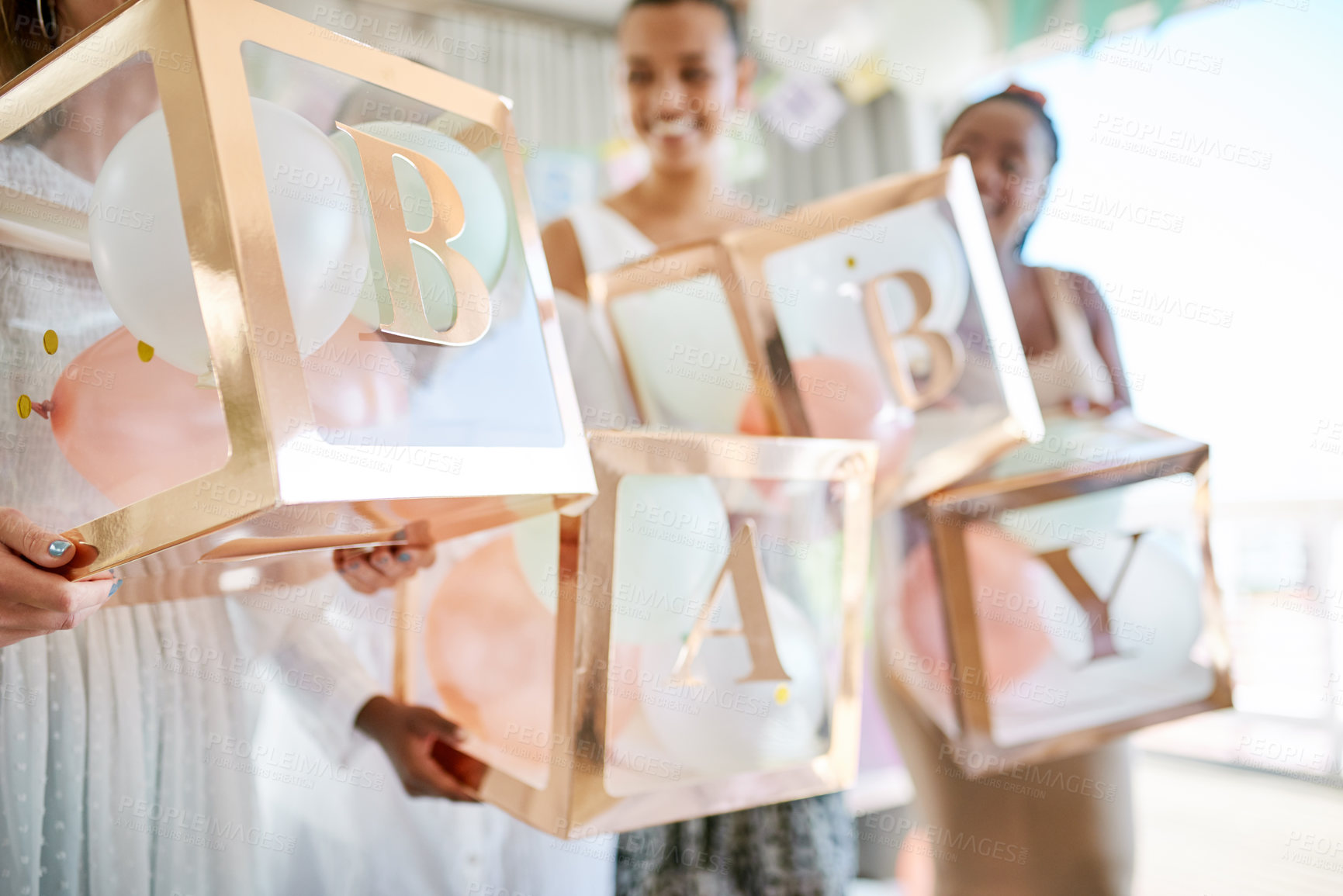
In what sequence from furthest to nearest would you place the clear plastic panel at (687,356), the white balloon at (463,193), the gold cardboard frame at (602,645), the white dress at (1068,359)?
the white dress at (1068,359) < the clear plastic panel at (687,356) < the gold cardboard frame at (602,645) < the white balloon at (463,193)

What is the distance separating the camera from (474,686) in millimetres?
779

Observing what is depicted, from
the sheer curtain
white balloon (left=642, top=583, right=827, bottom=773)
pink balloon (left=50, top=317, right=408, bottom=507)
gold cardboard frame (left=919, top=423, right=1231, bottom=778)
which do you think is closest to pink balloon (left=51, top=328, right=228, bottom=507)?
pink balloon (left=50, top=317, right=408, bottom=507)

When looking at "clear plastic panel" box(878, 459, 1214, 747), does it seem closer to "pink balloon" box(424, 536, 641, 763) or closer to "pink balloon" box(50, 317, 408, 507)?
"pink balloon" box(424, 536, 641, 763)

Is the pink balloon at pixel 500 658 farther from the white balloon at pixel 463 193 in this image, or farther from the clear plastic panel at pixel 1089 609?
the clear plastic panel at pixel 1089 609

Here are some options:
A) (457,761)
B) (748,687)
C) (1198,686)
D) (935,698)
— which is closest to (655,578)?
(748,687)

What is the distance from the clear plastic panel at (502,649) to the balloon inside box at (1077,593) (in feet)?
1.49

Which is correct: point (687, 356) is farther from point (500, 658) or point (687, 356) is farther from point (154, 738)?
point (154, 738)

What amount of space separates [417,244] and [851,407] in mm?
526

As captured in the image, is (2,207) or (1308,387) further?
(1308,387)

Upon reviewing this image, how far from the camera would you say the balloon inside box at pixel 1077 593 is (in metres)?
0.88

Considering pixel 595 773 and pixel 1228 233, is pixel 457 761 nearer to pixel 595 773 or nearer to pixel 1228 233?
pixel 595 773

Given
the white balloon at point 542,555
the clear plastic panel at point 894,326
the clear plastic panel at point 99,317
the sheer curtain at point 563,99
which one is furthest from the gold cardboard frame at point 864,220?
the sheer curtain at point 563,99

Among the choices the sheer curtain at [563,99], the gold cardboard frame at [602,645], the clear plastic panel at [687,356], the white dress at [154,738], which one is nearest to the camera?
the gold cardboard frame at [602,645]

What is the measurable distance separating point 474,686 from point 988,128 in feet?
3.41
